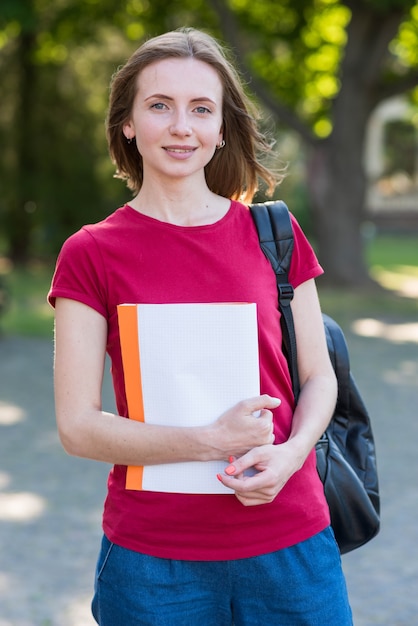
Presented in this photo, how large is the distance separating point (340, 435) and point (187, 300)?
68 cm

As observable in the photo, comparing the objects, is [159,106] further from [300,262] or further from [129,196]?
[129,196]

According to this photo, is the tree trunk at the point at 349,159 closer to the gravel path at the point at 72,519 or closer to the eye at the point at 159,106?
the gravel path at the point at 72,519

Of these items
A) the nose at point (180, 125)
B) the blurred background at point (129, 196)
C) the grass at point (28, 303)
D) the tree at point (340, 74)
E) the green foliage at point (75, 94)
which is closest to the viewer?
the nose at point (180, 125)

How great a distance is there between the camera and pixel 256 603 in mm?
1947

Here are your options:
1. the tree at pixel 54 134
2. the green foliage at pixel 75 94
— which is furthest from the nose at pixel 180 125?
the tree at pixel 54 134

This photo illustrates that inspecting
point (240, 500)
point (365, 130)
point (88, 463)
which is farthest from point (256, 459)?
point (365, 130)

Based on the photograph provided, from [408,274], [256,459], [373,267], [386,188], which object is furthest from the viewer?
[386,188]

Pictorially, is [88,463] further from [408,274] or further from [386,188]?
[386,188]

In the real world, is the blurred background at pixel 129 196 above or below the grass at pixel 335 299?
above

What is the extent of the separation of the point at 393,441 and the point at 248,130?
16.3ft

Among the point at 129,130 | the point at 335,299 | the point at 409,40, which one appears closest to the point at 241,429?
the point at 129,130

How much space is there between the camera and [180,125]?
1948 mm

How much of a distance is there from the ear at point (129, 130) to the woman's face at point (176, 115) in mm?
77

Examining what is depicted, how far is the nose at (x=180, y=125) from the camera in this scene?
1.95m
